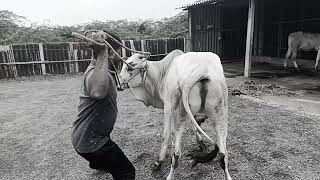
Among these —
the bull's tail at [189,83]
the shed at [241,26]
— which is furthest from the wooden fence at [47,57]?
the bull's tail at [189,83]

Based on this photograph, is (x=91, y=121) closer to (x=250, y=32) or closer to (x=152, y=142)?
(x=152, y=142)

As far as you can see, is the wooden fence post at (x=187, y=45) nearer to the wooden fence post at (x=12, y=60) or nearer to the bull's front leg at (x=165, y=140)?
the wooden fence post at (x=12, y=60)

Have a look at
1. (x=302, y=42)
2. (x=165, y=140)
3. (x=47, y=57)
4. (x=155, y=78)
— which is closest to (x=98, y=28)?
(x=47, y=57)

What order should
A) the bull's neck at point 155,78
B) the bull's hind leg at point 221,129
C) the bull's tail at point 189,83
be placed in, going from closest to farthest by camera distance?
the bull's tail at point 189,83 → the bull's hind leg at point 221,129 → the bull's neck at point 155,78

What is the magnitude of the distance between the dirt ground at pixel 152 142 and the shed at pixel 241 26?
6.48 m

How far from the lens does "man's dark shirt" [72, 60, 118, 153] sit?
88.8 inches

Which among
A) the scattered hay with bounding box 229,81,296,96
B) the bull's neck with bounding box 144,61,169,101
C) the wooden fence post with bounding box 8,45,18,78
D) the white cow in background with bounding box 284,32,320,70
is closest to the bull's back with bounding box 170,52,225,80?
the bull's neck with bounding box 144,61,169,101

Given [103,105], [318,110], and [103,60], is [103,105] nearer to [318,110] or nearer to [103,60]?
[103,60]

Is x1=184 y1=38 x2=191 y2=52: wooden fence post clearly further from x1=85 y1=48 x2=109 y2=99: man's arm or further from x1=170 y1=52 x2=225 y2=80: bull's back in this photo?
x1=85 y1=48 x2=109 y2=99: man's arm

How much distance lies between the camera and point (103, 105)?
89.5 inches

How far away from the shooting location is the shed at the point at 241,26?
11.6m

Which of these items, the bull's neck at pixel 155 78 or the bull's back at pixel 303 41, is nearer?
the bull's neck at pixel 155 78

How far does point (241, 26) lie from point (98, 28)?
678cm

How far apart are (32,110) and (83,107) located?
5062 millimetres
